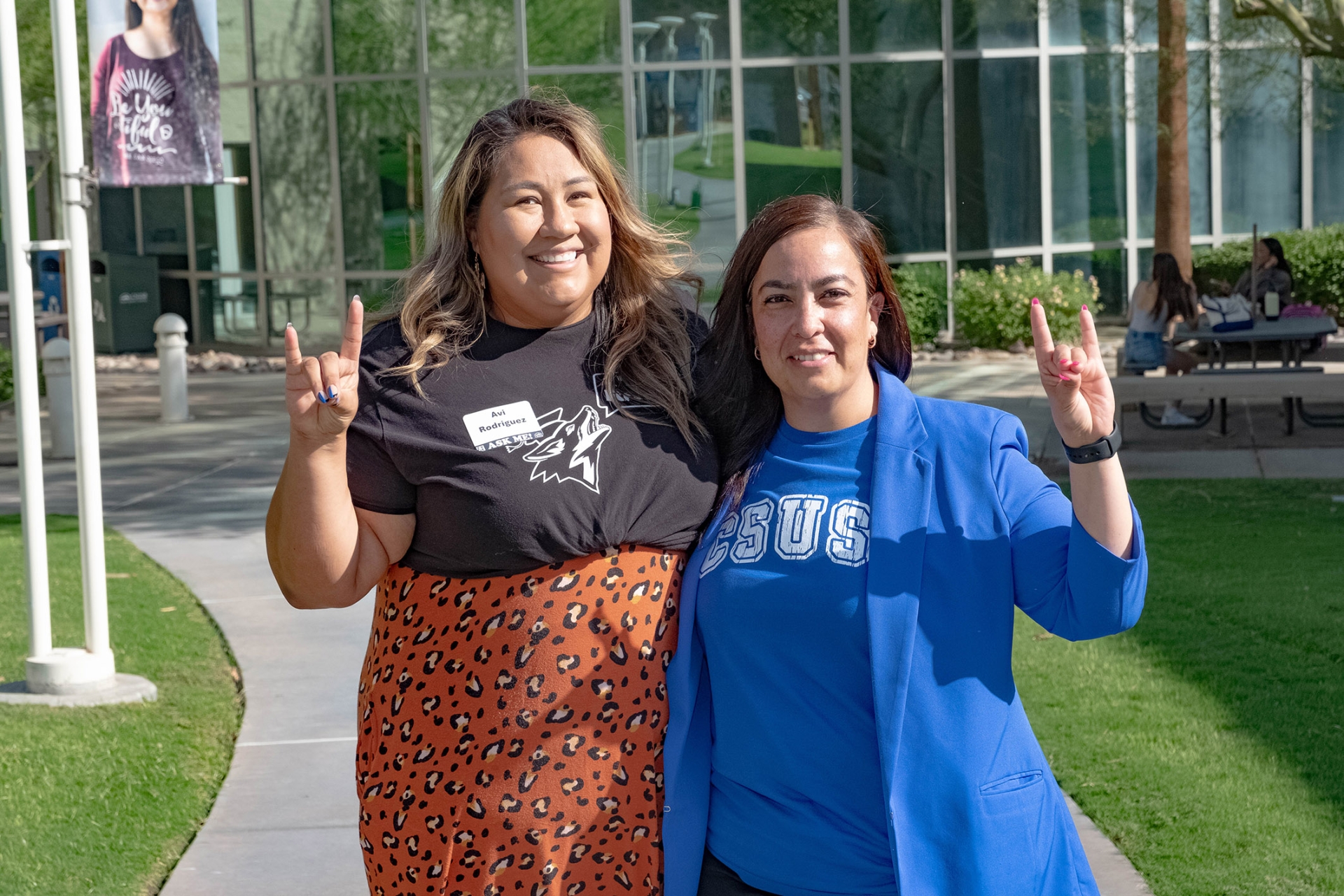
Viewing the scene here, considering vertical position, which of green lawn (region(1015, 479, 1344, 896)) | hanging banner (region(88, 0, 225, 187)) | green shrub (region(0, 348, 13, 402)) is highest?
hanging banner (region(88, 0, 225, 187))

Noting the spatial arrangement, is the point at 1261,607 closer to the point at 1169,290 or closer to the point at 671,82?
the point at 1169,290

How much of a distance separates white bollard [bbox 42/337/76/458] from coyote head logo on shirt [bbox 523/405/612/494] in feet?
34.0

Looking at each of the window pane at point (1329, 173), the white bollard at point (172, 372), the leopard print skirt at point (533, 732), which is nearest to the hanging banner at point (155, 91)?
the white bollard at point (172, 372)

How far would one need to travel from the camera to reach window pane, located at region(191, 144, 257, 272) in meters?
22.1

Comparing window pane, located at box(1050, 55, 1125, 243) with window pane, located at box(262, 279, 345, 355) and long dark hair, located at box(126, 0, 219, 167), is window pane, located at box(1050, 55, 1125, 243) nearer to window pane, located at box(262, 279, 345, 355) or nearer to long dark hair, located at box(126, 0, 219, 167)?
window pane, located at box(262, 279, 345, 355)

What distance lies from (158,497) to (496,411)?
872 centimetres

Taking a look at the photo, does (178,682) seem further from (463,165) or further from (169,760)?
(463,165)

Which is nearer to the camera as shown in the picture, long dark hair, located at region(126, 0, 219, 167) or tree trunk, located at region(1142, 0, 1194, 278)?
long dark hair, located at region(126, 0, 219, 167)

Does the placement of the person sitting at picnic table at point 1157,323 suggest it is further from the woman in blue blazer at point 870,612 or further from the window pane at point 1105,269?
the woman in blue blazer at point 870,612

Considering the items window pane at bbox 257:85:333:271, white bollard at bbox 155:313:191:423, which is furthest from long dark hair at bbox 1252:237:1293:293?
window pane at bbox 257:85:333:271

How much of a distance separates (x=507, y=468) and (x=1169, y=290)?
1178 cm

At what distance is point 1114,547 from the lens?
2.10m

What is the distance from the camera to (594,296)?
105 inches

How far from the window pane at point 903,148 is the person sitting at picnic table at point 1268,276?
237 inches
